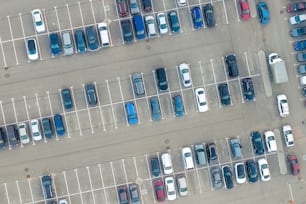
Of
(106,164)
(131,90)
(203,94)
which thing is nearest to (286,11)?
(203,94)

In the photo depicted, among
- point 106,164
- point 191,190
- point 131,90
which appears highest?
point 131,90

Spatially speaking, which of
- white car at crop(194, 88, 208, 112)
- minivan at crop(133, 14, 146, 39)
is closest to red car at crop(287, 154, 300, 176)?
white car at crop(194, 88, 208, 112)

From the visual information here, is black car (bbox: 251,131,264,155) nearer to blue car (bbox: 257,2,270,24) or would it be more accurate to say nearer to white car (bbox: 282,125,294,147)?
white car (bbox: 282,125,294,147)

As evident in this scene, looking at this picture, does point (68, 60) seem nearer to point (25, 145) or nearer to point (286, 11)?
point (25, 145)

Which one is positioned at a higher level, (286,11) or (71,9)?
(71,9)

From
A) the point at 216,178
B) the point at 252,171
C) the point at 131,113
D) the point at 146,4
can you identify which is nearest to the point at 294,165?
the point at 252,171
